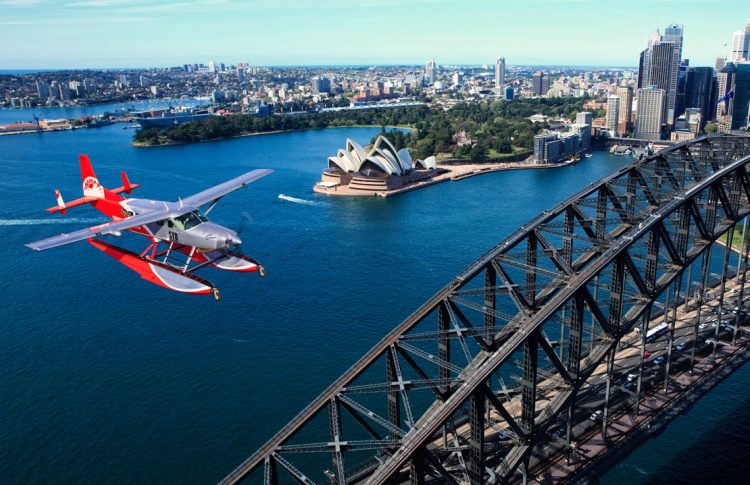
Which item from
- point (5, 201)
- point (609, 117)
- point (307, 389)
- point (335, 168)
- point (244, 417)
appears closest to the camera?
point (244, 417)

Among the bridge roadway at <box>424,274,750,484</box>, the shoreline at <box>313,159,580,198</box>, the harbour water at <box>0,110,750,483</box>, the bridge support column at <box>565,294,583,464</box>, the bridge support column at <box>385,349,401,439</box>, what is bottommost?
the harbour water at <box>0,110,750,483</box>

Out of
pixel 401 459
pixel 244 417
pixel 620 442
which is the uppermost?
pixel 401 459

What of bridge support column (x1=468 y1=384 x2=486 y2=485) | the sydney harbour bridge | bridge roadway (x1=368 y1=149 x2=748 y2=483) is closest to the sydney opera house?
the sydney harbour bridge

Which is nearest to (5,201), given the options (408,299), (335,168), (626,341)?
(335,168)

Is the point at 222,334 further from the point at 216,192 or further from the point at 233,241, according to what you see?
the point at 233,241

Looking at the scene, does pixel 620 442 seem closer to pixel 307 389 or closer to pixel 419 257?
pixel 307 389

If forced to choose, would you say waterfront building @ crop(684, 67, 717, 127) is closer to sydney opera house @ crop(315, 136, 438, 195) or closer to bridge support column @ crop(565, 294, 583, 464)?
sydney opera house @ crop(315, 136, 438, 195)

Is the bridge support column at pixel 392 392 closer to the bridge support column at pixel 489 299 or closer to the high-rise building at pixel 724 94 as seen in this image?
the bridge support column at pixel 489 299
